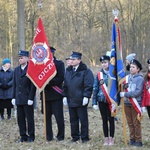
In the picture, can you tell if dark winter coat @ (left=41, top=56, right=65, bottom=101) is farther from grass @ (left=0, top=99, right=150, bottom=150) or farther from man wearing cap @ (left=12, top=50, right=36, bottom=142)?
grass @ (left=0, top=99, right=150, bottom=150)

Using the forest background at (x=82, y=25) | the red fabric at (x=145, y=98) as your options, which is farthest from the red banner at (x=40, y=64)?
the forest background at (x=82, y=25)

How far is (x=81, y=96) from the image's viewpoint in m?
7.34

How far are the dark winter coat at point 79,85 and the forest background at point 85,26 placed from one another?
1772 centimetres

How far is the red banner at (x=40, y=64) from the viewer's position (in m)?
7.61

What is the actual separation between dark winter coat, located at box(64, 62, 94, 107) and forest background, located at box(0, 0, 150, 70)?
17723mm

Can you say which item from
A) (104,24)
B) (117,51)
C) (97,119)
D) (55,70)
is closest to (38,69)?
→ (55,70)

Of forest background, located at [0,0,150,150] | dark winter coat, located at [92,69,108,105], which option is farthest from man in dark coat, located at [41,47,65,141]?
forest background, located at [0,0,150,150]

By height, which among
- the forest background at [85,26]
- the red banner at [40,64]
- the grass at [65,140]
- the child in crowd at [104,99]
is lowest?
the grass at [65,140]

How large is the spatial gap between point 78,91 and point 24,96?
130 cm

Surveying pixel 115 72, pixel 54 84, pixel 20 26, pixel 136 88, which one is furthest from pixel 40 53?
pixel 20 26

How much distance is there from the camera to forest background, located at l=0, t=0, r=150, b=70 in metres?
27.7

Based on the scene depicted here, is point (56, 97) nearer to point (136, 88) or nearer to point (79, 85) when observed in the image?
point (79, 85)

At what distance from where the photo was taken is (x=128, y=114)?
719 cm

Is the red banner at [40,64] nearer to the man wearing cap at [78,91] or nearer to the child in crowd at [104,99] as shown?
the man wearing cap at [78,91]
